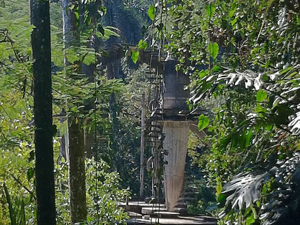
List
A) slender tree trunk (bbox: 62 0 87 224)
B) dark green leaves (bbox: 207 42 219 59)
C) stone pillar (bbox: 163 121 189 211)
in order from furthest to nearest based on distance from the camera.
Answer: stone pillar (bbox: 163 121 189 211), slender tree trunk (bbox: 62 0 87 224), dark green leaves (bbox: 207 42 219 59)

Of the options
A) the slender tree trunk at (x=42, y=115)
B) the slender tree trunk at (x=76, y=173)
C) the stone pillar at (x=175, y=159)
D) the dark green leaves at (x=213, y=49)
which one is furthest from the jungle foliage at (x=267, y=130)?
the stone pillar at (x=175, y=159)

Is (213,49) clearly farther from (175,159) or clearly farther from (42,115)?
(175,159)

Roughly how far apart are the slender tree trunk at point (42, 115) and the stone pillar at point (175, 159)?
9406 mm

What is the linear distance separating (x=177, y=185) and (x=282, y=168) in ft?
35.5

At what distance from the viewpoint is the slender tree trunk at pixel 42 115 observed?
12.1 feet

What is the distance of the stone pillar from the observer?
13.2 m

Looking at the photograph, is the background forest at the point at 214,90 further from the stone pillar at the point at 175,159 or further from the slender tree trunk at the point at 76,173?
the stone pillar at the point at 175,159

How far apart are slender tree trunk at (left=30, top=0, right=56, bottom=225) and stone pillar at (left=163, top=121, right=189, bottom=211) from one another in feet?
30.9

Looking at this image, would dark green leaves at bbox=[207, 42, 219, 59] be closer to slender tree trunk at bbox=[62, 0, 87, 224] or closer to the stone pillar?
slender tree trunk at bbox=[62, 0, 87, 224]

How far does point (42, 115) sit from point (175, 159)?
9.79 meters

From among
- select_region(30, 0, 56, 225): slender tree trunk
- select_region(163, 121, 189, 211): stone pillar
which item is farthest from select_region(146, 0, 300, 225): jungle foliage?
select_region(163, 121, 189, 211): stone pillar

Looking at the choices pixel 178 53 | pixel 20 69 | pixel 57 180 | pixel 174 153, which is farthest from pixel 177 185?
pixel 20 69

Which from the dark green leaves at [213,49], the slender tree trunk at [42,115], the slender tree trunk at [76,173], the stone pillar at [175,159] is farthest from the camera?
the stone pillar at [175,159]

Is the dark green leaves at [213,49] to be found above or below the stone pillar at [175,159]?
above
